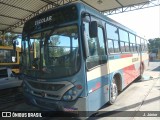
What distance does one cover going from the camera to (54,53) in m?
5.44

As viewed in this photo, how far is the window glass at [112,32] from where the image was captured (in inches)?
270

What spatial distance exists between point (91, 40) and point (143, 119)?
8.59ft

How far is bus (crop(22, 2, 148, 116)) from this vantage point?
4.98 metres

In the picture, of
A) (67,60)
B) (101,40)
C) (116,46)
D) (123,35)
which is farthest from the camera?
(123,35)

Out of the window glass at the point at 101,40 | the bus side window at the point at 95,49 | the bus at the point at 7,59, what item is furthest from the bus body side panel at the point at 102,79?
the bus at the point at 7,59

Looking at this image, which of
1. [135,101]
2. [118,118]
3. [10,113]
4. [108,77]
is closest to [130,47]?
[135,101]

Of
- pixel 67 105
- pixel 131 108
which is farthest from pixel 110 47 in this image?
pixel 67 105

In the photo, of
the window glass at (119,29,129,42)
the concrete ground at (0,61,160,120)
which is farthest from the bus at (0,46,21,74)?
the window glass at (119,29,129,42)

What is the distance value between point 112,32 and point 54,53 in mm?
2702

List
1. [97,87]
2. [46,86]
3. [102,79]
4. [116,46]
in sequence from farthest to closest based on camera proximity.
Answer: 1. [116,46]
2. [102,79]
3. [97,87]
4. [46,86]

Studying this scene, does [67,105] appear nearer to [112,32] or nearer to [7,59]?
[112,32]

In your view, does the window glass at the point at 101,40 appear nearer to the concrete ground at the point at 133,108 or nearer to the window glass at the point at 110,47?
the window glass at the point at 110,47

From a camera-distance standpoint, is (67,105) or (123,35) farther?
(123,35)

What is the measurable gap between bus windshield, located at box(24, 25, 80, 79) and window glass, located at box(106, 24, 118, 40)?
6.56ft
